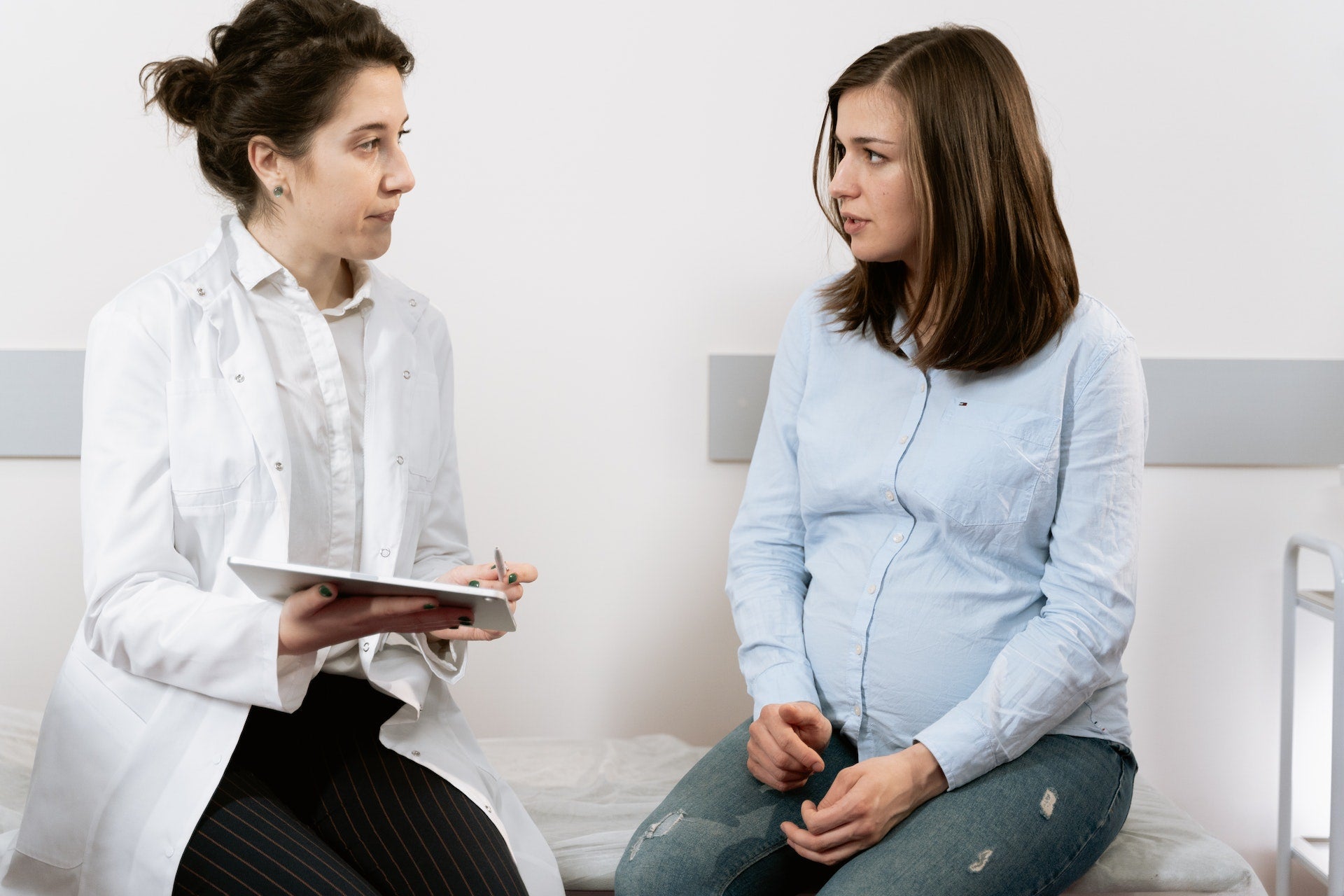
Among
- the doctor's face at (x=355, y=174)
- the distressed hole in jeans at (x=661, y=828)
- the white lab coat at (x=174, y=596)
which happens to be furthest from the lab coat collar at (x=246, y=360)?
the distressed hole in jeans at (x=661, y=828)

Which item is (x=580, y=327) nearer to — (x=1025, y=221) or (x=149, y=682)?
(x=1025, y=221)

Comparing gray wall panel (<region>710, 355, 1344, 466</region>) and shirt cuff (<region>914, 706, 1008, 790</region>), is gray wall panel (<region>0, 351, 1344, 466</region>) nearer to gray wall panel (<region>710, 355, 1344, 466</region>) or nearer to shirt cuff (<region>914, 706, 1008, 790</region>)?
gray wall panel (<region>710, 355, 1344, 466</region>)

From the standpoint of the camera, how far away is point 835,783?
1146mm

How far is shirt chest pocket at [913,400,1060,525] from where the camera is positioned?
1.23 m

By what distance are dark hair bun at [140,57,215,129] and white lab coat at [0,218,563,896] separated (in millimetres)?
153

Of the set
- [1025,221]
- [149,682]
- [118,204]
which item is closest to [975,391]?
[1025,221]

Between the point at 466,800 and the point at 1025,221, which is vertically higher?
the point at 1025,221

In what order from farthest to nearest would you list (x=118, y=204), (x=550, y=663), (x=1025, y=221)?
(x=550, y=663)
(x=118, y=204)
(x=1025, y=221)

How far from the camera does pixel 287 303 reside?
1.25 meters

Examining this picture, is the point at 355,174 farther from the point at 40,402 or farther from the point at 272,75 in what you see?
the point at 40,402

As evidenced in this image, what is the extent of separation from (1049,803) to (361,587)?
76 cm

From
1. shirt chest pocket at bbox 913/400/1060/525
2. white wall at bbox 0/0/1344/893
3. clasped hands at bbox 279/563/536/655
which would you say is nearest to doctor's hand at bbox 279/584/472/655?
clasped hands at bbox 279/563/536/655

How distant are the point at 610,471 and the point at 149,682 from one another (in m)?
0.87

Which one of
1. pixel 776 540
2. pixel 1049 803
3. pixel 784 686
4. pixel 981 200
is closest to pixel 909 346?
pixel 981 200
